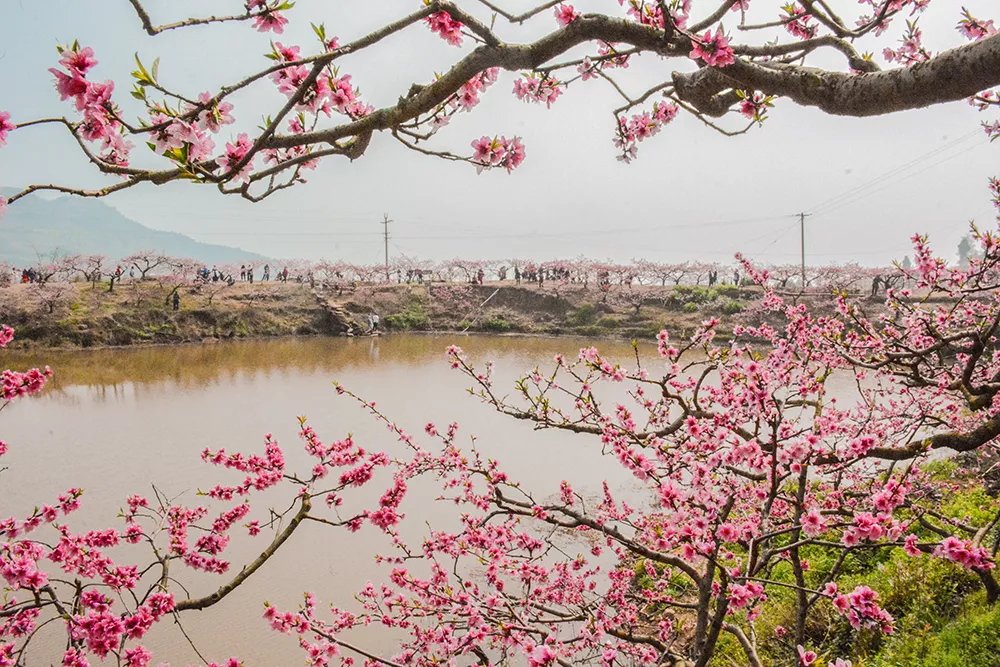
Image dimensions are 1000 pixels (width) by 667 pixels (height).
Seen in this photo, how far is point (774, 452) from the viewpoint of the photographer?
2111 mm

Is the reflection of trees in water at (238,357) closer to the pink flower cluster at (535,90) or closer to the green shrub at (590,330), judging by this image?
the green shrub at (590,330)

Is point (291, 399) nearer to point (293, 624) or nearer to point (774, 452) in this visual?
point (293, 624)

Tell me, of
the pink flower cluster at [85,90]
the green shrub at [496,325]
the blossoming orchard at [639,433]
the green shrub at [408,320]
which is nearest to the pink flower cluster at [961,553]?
the blossoming orchard at [639,433]

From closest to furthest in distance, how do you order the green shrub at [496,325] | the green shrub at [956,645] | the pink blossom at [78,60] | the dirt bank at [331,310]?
the pink blossom at [78,60] < the green shrub at [956,645] < the dirt bank at [331,310] < the green shrub at [496,325]

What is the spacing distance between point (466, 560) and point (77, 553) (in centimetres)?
452

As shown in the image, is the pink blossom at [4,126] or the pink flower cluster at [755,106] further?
the pink flower cluster at [755,106]

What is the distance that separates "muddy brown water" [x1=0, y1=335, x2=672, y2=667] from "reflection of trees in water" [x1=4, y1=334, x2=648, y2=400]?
0.11 m

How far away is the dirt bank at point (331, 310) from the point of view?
24.4m

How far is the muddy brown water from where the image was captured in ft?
17.9

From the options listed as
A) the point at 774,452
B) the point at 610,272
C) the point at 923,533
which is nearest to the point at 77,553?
the point at 774,452

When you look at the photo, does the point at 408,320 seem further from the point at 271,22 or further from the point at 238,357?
the point at 271,22

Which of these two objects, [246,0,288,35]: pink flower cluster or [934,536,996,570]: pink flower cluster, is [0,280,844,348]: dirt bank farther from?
[246,0,288,35]: pink flower cluster

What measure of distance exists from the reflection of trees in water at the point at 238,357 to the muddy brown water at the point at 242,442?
0.37 ft

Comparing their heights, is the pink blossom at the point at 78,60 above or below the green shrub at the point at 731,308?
above
